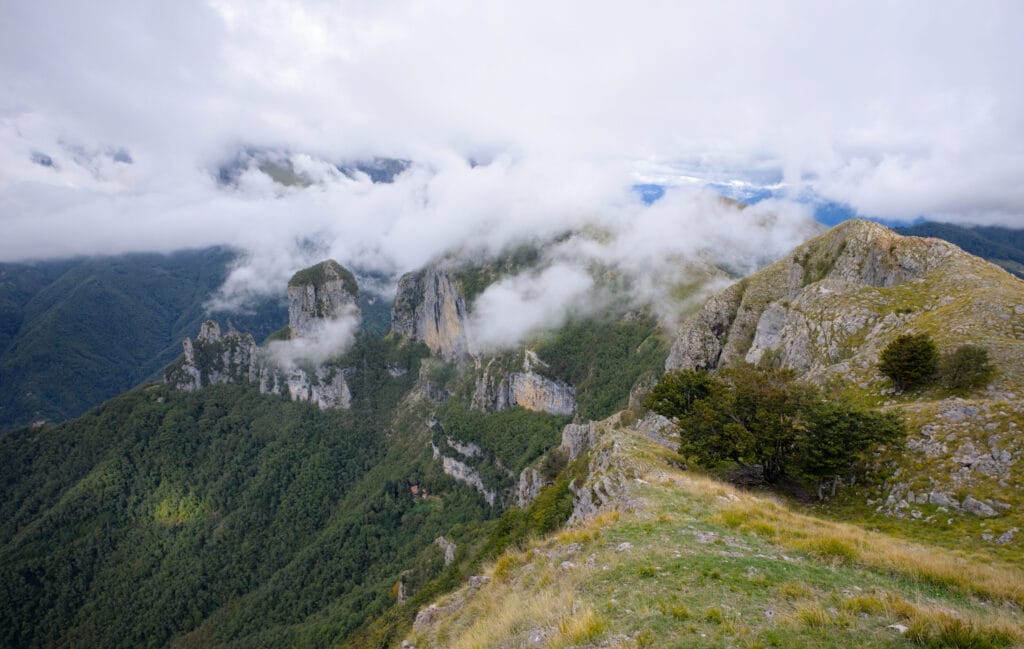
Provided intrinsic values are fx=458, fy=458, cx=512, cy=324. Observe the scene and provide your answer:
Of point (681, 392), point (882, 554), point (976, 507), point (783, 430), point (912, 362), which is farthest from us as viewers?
point (681, 392)

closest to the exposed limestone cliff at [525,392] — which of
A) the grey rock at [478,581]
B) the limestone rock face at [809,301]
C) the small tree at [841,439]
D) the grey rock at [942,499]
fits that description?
the limestone rock face at [809,301]

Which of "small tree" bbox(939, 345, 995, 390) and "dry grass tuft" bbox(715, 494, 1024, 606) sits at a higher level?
"small tree" bbox(939, 345, 995, 390)

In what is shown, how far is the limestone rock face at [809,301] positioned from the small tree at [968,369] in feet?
39.5

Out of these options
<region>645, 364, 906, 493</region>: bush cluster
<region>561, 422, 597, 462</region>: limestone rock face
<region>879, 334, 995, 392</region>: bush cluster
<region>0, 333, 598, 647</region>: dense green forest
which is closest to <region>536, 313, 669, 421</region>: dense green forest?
<region>0, 333, 598, 647</region>: dense green forest

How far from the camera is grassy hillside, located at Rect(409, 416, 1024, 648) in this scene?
28.2 ft

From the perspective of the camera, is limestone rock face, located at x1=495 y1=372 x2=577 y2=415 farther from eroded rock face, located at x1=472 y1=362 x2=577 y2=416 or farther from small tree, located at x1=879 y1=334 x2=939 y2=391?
small tree, located at x1=879 y1=334 x2=939 y2=391

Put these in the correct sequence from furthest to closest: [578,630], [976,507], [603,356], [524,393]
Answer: [524,393] → [603,356] → [976,507] → [578,630]

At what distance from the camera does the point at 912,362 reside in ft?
93.6

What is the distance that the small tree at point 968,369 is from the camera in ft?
88.1

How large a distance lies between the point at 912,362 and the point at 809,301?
21.5 metres

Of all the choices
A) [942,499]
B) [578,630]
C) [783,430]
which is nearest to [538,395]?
[783,430]

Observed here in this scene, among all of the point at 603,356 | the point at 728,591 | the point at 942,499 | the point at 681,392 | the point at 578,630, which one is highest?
the point at 578,630

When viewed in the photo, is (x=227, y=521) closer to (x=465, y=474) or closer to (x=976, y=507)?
(x=465, y=474)

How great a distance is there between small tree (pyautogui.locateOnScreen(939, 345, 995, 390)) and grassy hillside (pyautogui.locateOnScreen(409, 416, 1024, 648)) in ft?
54.8
